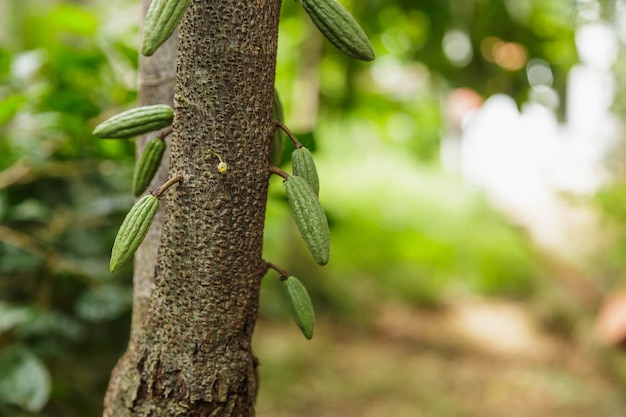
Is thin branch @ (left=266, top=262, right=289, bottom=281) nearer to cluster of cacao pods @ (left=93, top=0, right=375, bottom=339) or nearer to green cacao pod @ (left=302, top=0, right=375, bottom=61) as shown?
cluster of cacao pods @ (left=93, top=0, right=375, bottom=339)

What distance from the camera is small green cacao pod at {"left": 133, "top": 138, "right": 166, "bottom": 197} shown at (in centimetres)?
64

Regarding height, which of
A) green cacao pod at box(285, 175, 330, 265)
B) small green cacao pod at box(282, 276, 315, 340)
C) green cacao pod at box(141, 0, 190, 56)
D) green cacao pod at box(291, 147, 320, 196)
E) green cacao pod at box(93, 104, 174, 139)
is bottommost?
small green cacao pod at box(282, 276, 315, 340)

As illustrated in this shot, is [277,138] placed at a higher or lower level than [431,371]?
higher

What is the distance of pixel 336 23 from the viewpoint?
1.92 ft

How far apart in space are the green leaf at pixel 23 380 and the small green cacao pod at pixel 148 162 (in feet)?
1.86

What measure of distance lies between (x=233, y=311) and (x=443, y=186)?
5.79 metres

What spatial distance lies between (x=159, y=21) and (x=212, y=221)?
0.57 ft

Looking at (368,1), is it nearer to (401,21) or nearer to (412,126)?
(401,21)

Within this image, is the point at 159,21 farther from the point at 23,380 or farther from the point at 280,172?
the point at 23,380

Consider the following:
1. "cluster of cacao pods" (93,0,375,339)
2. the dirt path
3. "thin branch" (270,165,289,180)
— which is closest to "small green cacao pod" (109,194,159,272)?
"cluster of cacao pods" (93,0,375,339)

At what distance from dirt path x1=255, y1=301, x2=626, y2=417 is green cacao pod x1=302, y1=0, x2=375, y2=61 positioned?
2.21 metres

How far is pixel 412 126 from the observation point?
728 cm

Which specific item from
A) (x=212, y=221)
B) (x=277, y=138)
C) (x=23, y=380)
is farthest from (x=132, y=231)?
(x=23, y=380)

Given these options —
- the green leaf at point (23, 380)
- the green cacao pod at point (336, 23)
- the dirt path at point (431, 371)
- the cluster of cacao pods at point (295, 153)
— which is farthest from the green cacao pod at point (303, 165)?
the dirt path at point (431, 371)
